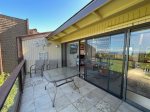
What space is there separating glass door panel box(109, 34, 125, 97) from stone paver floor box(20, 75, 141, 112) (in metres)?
0.31

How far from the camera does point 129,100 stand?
2463 mm

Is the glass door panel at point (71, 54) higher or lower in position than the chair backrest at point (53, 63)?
higher

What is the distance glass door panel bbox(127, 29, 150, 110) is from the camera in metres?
2.14

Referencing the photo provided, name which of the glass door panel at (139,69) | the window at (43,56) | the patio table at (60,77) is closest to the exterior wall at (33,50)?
the window at (43,56)

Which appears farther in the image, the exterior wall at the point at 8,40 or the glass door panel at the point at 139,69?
the exterior wall at the point at 8,40

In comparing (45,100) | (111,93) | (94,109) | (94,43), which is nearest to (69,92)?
(45,100)

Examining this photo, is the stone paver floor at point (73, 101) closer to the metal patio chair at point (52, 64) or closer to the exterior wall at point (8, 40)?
the metal patio chair at point (52, 64)

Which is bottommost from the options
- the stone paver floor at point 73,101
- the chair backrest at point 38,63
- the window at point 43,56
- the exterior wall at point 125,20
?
the stone paver floor at point 73,101

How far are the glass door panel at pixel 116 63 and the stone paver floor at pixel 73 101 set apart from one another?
1.02 ft

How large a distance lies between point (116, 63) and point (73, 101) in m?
1.68

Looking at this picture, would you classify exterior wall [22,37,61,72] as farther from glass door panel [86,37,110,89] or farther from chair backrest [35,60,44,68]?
glass door panel [86,37,110,89]

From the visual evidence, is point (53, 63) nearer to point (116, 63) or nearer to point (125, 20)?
point (116, 63)

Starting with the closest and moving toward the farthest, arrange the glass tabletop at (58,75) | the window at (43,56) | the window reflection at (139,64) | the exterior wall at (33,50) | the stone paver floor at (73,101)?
the window reflection at (139,64)
the stone paver floor at (73,101)
the glass tabletop at (58,75)
the exterior wall at (33,50)
the window at (43,56)

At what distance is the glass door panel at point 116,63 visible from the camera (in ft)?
8.52
